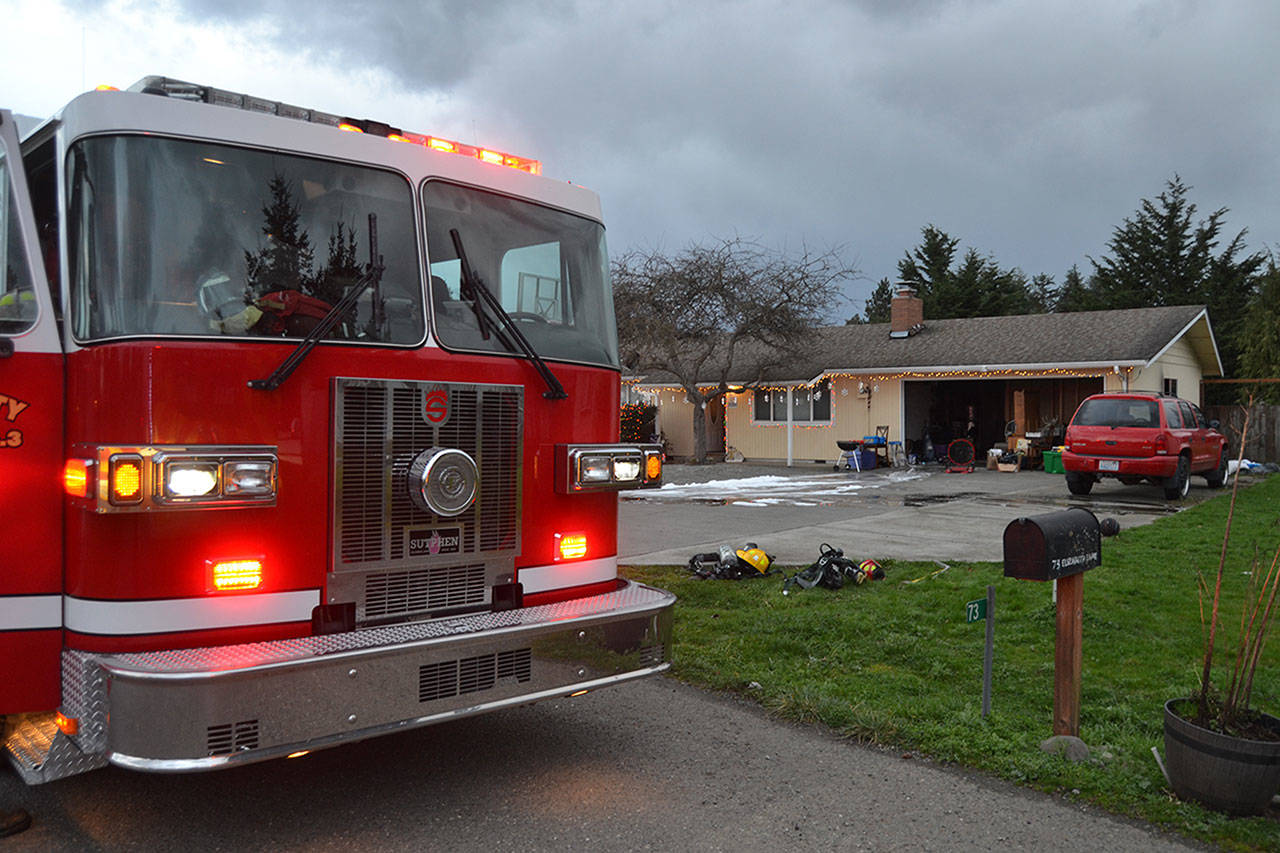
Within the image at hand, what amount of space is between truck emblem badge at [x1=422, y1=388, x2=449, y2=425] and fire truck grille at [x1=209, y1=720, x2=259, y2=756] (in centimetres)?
126

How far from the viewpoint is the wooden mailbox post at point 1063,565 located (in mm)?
4055

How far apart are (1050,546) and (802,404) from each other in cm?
Result: 2227

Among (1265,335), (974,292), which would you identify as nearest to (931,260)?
(974,292)

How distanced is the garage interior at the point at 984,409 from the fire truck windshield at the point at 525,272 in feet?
68.9

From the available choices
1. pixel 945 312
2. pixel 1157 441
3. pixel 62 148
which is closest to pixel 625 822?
pixel 62 148

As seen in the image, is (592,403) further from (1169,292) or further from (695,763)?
(1169,292)

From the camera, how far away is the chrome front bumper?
2.96 metres

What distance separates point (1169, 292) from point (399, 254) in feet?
157

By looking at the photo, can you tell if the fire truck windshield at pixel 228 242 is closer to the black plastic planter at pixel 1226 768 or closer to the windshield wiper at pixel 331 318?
the windshield wiper at pixel 331 318

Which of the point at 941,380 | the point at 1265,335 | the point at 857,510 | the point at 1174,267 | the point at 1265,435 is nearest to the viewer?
the point at 857,510

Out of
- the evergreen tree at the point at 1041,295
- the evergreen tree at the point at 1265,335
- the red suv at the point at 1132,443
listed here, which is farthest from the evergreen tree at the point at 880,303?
the red suv at the point at 1132,443

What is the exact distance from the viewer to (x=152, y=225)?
3277 mm

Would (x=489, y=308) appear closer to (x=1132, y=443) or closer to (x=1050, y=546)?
(x=1050, y=546)

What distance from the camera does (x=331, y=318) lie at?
11.7ft
